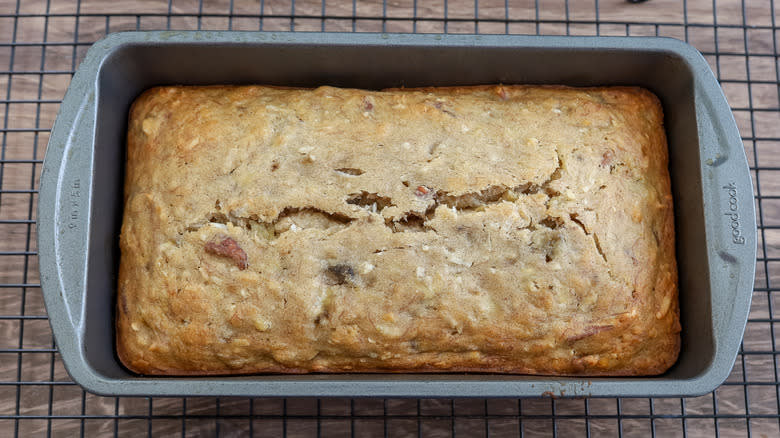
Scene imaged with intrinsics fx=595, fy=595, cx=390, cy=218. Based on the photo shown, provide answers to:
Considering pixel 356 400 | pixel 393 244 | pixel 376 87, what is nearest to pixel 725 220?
pixel 393 244

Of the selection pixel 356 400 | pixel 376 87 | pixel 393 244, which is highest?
pixel 376 87

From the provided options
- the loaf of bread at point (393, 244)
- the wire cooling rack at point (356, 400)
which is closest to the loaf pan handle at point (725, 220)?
the loaf of bread at point (393, 244)

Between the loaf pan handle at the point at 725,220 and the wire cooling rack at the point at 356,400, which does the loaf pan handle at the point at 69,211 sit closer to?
the wire cooling rack at the point at 356,400

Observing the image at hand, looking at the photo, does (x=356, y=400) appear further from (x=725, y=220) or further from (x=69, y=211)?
(x=725, y=220)

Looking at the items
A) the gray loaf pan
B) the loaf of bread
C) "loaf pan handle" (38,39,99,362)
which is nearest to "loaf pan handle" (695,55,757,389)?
the gray loaf pan

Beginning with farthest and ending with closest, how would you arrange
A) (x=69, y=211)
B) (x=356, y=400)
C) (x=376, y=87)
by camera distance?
(x=356, y=400) → (x=376, y=87) → (x=69, y=211)

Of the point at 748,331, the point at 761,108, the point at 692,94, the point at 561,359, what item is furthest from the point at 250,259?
the point at 761,108

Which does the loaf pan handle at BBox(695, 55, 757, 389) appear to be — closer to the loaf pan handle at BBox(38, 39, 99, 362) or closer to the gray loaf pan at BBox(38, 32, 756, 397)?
the gray loaf pan at BBox(38, 32, 756, 397)
